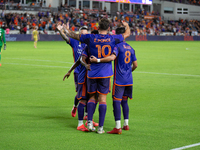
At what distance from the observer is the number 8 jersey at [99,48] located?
6436 mm

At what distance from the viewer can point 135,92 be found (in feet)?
37.6

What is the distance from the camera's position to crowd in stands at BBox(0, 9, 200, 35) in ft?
164

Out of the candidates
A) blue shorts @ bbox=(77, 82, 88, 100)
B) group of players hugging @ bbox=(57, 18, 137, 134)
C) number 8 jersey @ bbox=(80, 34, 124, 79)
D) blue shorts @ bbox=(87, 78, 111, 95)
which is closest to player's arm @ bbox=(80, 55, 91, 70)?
group of players hugging @ bbox=(57, 18, 137, 134)

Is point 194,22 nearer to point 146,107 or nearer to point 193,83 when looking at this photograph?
point 193,83

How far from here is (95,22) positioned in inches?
2391

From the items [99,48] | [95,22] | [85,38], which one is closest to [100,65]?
[99,48]

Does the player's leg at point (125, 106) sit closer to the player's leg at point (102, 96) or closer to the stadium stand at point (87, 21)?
the player's leg at point (102, 96)

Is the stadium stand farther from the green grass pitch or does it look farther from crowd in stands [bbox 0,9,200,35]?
the green grass pitch

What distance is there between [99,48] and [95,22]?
180 feet

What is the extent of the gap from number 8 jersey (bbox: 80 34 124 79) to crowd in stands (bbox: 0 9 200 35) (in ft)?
117

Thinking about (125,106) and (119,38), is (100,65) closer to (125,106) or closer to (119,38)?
(119,38)

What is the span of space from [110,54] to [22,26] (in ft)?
148

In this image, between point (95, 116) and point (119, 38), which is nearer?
point (119, 38)

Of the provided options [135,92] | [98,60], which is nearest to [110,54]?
[98,60]
